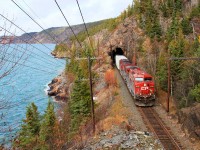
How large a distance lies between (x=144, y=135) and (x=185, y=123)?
167 inches

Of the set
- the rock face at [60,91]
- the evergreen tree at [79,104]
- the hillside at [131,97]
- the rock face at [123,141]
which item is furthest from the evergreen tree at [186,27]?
the rock face at [123,141]

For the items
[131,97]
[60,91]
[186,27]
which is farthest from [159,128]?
[60,91]

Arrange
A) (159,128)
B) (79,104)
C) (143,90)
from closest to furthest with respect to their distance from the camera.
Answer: (159,128), (143,90), (79,104)

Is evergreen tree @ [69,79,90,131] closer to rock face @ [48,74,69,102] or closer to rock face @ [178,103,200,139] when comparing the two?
rock face @ [178,103,200,139]

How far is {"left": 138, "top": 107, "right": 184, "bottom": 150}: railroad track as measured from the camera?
18.2 m

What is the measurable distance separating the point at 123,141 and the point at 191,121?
629 cm

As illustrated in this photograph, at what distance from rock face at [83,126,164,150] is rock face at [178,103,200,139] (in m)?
3.21

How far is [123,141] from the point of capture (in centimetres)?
1870

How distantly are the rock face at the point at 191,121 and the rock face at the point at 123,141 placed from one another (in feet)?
10.5

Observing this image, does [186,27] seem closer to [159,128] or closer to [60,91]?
[159,128]

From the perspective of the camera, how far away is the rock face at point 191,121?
19672 millimetres

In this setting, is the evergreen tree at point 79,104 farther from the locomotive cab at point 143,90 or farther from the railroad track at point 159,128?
the railroad track at point 159,128

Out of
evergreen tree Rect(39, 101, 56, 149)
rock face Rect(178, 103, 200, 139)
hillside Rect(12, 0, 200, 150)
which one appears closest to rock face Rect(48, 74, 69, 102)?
hillside Rect(12, 0, 200, 150)

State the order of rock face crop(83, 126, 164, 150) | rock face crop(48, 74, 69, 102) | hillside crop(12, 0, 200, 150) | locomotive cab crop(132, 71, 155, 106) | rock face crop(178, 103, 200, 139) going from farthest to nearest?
1. rock face crop(48, 74, 69, 102)
2. locomotive cab crop(132, 71, 155, 106)
3. hillside crop(12, 0, 200, 150)
4. rock face crop(178, 103, 200, 139)
5. rock face crop(83, 126, 164, 150)
